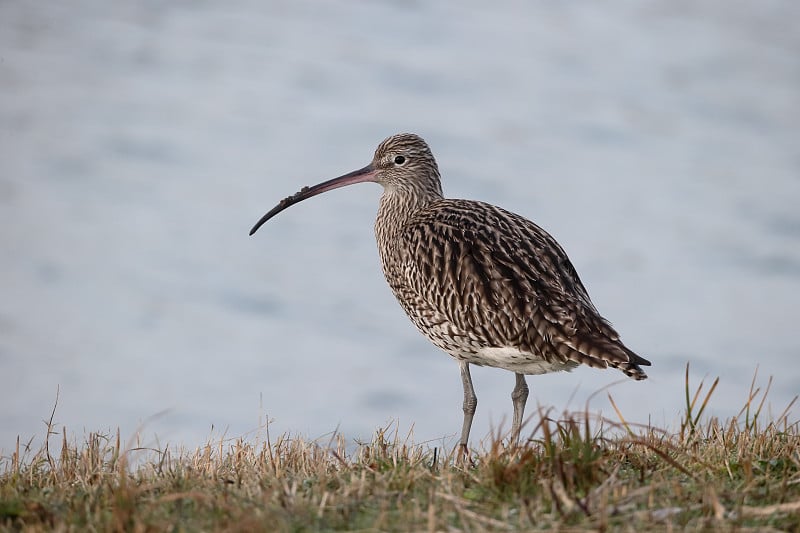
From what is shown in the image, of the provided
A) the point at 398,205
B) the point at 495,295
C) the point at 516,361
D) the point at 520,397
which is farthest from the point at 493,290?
the point at 398,205

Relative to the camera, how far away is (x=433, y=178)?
9.31 m

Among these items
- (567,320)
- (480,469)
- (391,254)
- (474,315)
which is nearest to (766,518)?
(480,469)

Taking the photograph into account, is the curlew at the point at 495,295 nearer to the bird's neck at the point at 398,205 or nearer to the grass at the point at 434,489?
the bird's neck at the point at 398,205

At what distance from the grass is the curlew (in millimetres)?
1018

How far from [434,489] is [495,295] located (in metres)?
2.52

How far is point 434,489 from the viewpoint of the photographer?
4969 mm

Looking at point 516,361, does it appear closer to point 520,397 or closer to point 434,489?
point 520,397

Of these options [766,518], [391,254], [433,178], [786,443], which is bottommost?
[766,518]

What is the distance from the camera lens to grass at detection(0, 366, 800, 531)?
4469 mm

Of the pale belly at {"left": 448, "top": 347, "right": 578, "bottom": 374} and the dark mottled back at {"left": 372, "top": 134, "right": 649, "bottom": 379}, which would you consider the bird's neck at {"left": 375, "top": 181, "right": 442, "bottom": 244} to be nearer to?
the dark mottled back at {"left": 372, "top": 134, "right": 649, "bottom": 379}

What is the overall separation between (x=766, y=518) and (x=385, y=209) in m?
5.07

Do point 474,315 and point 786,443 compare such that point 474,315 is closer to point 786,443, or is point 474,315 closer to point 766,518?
point 786,443

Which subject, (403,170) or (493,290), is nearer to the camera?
(493,290)

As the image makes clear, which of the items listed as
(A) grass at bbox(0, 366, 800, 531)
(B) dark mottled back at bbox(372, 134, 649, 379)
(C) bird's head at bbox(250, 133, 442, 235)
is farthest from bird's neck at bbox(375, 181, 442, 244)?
(A) grass at bbox(0, 366, 800, 531)
